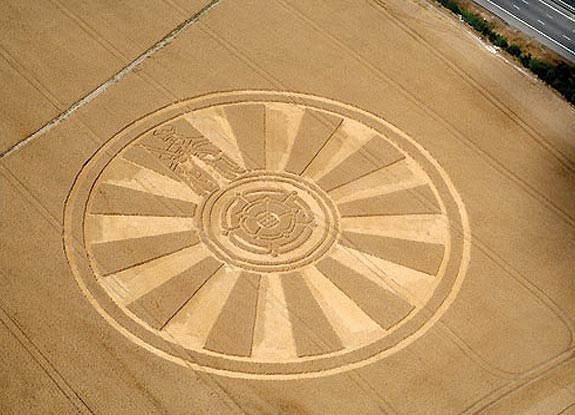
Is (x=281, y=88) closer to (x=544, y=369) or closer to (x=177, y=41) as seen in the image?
(x=177, y=41)

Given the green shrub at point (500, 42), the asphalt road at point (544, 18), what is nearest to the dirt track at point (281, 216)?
the green shrub at point (500, 42)

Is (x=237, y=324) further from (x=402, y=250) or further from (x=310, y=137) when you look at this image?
(x=310, y=137)

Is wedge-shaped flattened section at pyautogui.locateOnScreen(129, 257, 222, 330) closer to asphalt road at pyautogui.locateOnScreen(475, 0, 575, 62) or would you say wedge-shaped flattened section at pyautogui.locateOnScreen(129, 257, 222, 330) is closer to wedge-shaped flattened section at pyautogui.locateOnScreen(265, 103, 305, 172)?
wedge-shaped flattened section at pyautogui.locateOnScreen(265, 103, 305, 172)

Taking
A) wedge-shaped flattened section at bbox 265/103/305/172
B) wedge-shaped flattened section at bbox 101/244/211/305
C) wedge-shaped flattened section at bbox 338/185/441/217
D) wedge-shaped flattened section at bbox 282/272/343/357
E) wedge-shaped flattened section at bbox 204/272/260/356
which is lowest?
wedge-shaped flattened section at bbox 101/244/211/305

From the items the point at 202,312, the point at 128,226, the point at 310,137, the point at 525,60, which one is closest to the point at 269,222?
the point at 310,137

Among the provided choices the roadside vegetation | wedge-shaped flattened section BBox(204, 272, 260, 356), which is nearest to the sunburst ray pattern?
wedge-shaped flattened section BBox(204, 272, 260, 356)
